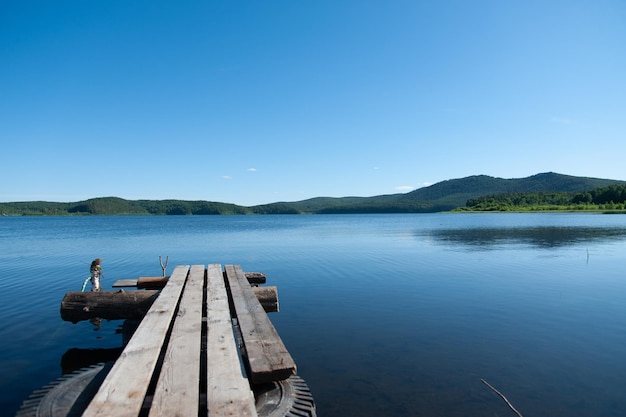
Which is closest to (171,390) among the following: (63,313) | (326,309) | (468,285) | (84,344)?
(63,313)

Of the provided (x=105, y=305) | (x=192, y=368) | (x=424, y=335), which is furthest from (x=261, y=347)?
(x=424, y=335)

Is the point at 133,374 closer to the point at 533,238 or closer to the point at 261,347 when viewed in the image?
the point at 261,347

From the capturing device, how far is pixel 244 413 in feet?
10.5

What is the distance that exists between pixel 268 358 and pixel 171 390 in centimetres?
117

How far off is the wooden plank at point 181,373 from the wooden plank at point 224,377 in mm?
139

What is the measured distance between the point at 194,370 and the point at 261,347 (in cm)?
97

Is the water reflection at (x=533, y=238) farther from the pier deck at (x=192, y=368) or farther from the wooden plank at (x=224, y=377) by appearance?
the wooden plank at (x=224, y=377)

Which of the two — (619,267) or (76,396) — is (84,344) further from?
(619,267)

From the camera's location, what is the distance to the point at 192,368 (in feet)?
13.4

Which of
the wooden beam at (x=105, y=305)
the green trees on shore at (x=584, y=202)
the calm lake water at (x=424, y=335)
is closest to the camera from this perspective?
the calm lake water at (x=424, y=335)

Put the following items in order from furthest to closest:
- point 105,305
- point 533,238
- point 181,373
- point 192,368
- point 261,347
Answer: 1. point 533,238
2. point 105,305
3. point 261,347
4. point 192,368
5. point 181,373

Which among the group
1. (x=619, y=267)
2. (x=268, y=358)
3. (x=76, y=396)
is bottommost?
(x=619, y=267)

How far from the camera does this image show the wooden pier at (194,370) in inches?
131

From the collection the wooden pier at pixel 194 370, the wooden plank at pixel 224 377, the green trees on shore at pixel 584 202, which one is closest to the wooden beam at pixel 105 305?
the wooden pier at pixel 194 370
